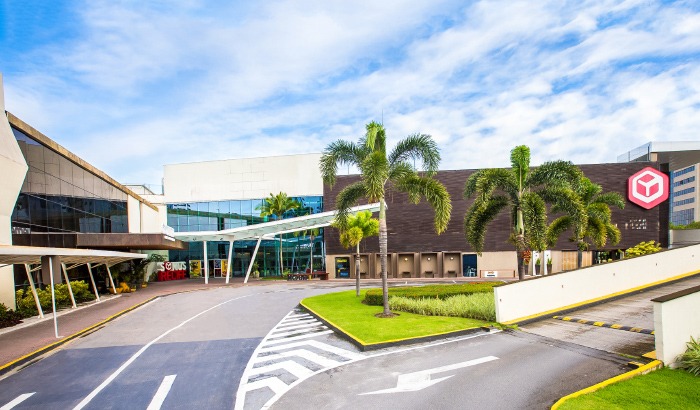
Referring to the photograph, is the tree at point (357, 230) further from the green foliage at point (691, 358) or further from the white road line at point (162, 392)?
the green foliage at point (691, 358)

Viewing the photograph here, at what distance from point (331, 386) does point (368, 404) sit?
1360mm

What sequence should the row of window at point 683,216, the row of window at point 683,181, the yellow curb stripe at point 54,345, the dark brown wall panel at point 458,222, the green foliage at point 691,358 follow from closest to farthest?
the green foliage at point 691,358 < the yellow curb stripe at point 54,345 < the dark brown wall panel at point 458,222 < the row of window at point 683,216 < the row of window at point 683,181

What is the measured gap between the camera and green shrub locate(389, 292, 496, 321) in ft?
49.0

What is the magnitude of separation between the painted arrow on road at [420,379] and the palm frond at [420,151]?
8.98m

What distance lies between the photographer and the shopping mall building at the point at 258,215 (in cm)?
2480

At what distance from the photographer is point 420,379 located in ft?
29.8

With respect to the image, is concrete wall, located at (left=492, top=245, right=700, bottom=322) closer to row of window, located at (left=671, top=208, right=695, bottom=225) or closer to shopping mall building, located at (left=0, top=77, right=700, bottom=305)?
shopping mall building, located at (left=0, top=77, right=700, bottom=305)

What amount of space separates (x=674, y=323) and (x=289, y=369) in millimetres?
9078

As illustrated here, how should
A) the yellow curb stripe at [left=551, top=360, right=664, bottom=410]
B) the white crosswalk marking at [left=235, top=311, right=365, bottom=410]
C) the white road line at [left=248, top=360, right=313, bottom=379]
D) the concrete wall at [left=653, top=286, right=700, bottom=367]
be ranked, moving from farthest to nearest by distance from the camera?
the white road line at [left=248, top=360, right=313, bottom=379]
the white crosswalk marking at [left=235, top=311, right=365, bottom=410]
the concrete wall at [left=653, top=286, right=700, bottom=367]
the yellow curb stripe at [left=551, top=360, right=664, bottom=410]

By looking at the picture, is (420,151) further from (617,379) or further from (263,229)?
(263,229)

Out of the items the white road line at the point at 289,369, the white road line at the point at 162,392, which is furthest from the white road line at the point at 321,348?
the white road line at the point at 162,392

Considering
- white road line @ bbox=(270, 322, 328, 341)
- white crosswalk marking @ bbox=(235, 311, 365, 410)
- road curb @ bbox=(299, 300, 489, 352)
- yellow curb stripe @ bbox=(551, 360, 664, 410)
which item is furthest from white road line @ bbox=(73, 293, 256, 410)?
yellow curb stripe @ bbox=(551, 360, 664, 410)

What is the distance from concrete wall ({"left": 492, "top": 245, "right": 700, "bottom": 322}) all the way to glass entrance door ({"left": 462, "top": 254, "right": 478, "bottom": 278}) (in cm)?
2547

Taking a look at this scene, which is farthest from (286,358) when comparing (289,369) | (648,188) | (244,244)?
(648,188)
